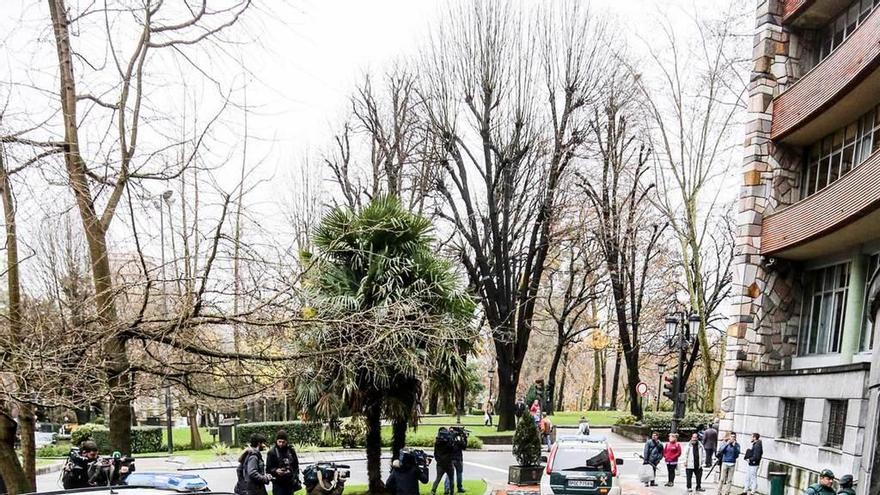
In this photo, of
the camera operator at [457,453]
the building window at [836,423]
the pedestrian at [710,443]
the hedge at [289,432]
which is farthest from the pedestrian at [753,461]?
the hedge at [289,432]

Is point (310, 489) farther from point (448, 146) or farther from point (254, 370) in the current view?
point (448, 146)

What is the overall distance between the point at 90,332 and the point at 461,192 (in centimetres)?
2619

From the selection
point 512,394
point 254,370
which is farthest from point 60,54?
point 512,394

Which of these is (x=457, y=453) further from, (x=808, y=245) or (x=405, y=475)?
(x=808, y=245)

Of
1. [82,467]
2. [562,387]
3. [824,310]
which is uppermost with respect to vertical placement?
[824,310]

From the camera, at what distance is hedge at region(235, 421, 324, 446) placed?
3196 centimetres

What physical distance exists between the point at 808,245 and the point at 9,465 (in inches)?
715

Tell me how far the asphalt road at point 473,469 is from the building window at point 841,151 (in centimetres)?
906

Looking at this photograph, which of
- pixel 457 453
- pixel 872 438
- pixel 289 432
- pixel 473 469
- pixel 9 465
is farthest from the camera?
pixel 289 432

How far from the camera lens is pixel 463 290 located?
16938 mm

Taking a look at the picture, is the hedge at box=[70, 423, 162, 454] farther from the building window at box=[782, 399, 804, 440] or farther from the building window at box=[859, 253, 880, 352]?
the building window at box=[859, 253, 880, 352]

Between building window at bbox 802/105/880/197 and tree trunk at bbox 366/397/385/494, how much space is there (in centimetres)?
1259

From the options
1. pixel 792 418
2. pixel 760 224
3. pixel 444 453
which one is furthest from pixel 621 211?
pixel 444 453

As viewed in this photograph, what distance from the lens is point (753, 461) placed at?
18.2 metres
